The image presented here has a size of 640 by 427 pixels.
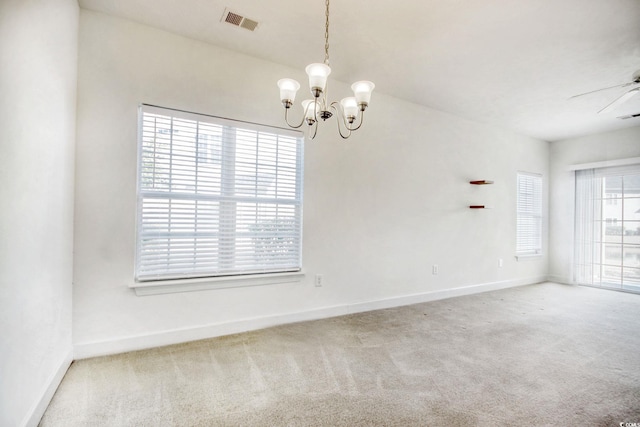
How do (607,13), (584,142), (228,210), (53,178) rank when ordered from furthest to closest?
(584,142) < (228,210) < (607,13) < (53,178)

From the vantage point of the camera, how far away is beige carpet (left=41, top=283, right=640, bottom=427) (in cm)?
176

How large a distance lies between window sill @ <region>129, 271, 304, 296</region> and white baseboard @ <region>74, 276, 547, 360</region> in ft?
1.17

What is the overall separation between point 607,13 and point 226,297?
12.9 ft

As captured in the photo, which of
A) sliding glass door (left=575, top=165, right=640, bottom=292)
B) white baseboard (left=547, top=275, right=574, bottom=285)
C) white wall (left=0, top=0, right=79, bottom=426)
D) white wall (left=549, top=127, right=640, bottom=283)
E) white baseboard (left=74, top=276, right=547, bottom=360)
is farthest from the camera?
white baseboard (left=547, top=275, right=574, bottom=285)

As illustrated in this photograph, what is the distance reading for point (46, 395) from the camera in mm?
1800

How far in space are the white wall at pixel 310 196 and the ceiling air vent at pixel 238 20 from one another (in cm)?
43

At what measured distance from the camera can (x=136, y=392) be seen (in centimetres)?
196

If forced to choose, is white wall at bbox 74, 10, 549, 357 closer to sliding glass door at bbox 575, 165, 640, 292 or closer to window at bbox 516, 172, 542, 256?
window at bbox 516, 172, 542, 256

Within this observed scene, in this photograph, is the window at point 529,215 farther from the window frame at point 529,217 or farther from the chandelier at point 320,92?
the chandelier at point 320,92

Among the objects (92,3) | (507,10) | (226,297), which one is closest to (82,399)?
(226,297)

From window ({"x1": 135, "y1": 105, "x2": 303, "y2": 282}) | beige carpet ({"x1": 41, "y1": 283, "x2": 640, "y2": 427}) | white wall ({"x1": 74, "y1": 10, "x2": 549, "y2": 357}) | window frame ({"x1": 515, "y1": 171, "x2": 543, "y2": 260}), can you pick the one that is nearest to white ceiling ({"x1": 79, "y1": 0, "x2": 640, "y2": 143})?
white wall ({"x1": 74, "y1": 10, "x2": 549, "y2": 357})

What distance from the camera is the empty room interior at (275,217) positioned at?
1.77 metres

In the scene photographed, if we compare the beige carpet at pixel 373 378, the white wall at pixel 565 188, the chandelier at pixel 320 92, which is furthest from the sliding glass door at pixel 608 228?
the chandelier at pixel 320 92

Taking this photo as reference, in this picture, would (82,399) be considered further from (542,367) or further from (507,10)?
(507,10)
